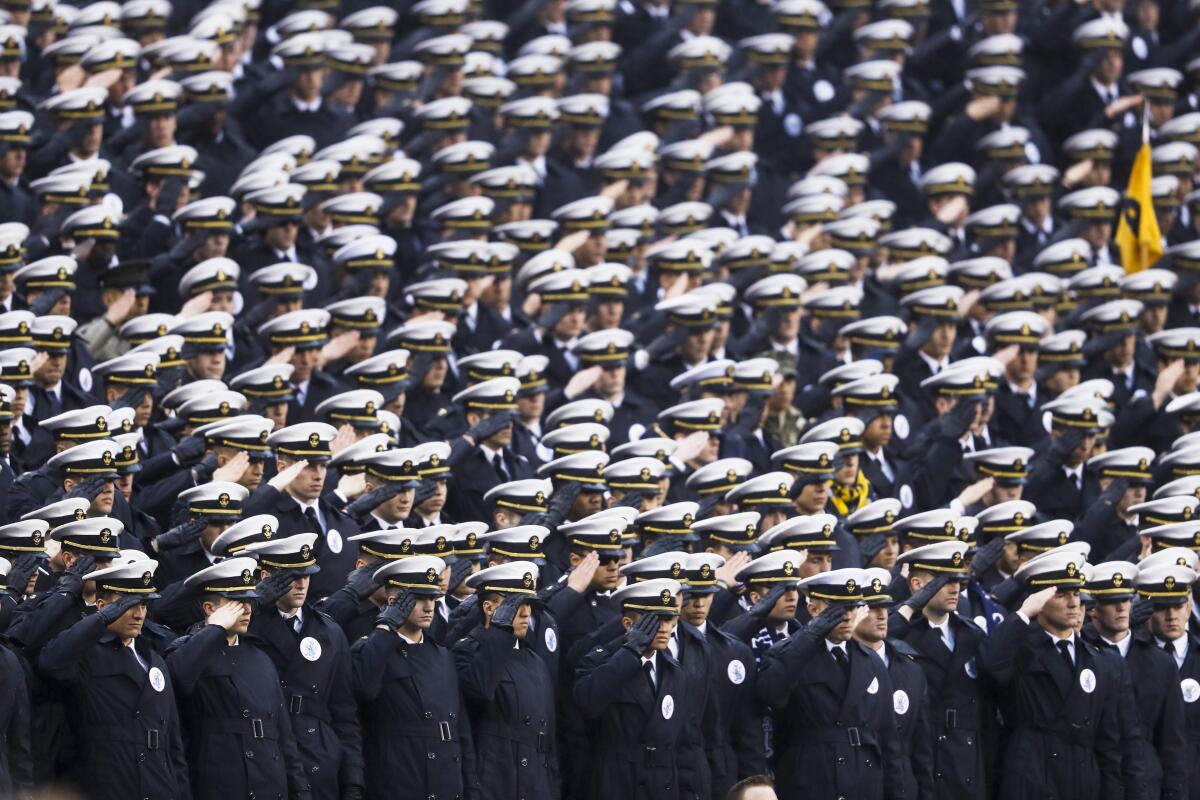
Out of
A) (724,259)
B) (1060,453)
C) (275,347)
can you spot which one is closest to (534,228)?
(724,259)

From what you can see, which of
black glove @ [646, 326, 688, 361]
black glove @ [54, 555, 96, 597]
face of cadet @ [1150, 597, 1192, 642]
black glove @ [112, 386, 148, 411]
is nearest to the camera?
black glove @ [54, 555, 96, 597]

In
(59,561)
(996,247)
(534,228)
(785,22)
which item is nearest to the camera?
(59,561)

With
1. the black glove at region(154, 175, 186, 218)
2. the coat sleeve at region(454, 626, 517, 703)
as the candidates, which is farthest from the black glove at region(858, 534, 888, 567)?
the black glove at region(154, 175, 186, 218)

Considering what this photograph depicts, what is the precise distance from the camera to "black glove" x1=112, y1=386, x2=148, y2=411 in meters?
17.4

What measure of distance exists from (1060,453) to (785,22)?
729 centimetres

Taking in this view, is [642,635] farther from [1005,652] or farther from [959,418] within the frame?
[959,418]

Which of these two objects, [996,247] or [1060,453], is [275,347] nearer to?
[1060,453]

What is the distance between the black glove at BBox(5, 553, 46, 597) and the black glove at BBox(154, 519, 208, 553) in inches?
48.5

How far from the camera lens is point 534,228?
2167 centimetres

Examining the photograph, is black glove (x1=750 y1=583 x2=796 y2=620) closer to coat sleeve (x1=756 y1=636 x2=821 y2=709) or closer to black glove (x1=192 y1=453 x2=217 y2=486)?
coat sleeve (x1=756 y1=636 x2=821 y2=709)

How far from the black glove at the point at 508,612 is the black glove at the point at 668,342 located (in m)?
5.02

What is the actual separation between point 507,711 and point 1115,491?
5.52 meters

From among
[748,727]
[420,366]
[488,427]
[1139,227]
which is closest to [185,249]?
[420,366]

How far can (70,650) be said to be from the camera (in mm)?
14211
